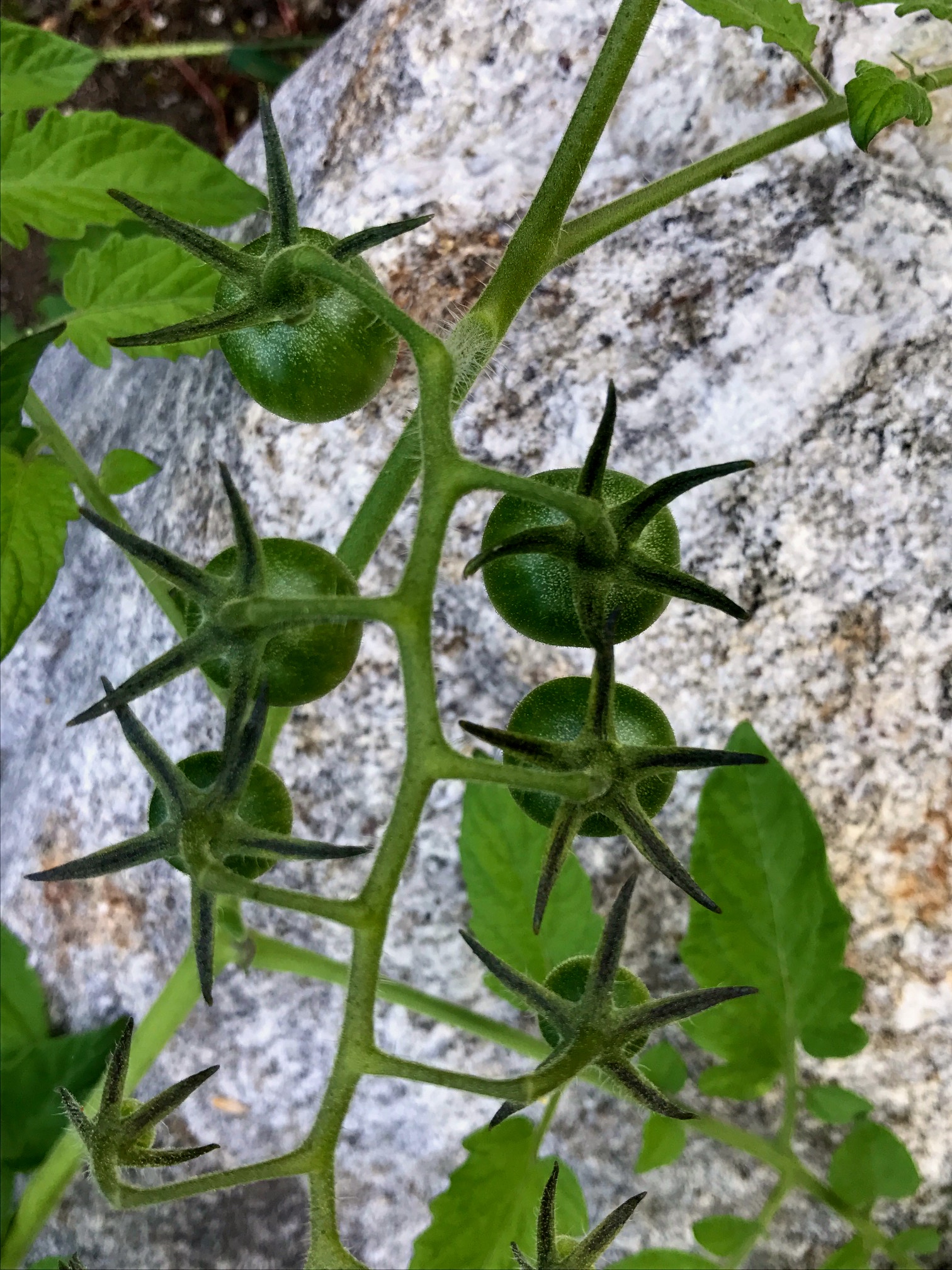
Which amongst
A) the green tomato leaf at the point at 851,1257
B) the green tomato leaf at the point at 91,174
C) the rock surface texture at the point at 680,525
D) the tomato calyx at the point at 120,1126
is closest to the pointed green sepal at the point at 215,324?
the tomato calyx at the point at 120,1126

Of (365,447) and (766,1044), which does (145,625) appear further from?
(766,1044)

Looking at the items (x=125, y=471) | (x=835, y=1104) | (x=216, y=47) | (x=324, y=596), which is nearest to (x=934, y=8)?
(x=324, y=596)

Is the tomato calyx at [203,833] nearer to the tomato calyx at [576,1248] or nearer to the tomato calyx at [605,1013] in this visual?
the tomato calyx at [605,1013]

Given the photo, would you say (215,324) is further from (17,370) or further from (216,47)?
(216,47)

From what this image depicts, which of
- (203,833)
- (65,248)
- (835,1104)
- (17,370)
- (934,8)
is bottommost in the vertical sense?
(203,833)

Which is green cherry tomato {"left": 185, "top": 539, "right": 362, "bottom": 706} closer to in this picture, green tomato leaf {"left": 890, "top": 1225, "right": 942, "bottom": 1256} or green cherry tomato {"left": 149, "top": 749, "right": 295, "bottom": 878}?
green cherry tomato {"left": 149, "top": 749, "right": 295, "bottom": 878}

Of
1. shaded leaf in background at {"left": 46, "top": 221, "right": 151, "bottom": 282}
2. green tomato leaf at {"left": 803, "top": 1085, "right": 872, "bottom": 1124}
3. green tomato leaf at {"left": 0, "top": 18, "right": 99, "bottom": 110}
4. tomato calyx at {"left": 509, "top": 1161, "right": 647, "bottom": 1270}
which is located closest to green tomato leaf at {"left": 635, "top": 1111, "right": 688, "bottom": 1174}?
green tomato leaf at {"left": 803, "top": 1085, "right": 872, "bottom": 1124}

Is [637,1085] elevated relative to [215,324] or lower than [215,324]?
lower
